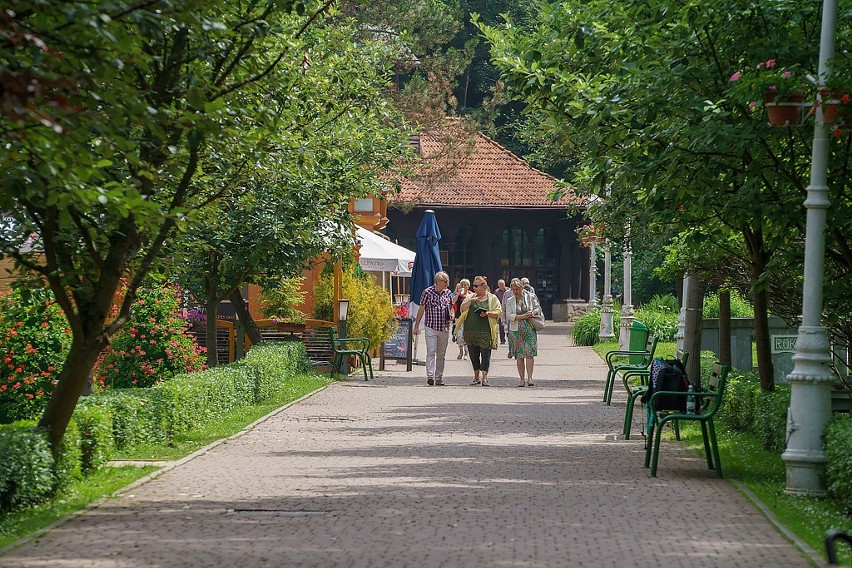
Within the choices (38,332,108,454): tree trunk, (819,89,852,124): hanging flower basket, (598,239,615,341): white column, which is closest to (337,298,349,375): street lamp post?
(598,239,615,341): white column

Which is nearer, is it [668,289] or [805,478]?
[805,478]

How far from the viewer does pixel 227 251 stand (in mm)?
18703

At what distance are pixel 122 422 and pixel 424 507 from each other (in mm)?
4028

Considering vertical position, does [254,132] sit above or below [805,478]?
above

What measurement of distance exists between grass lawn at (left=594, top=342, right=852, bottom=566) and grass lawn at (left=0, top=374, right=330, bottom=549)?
16.3 feet

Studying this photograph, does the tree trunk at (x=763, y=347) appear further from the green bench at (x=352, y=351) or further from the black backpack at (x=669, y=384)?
the green bench at (x=352, y=351)

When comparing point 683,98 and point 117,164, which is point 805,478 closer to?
point 683,98

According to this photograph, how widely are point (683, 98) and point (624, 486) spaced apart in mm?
3412

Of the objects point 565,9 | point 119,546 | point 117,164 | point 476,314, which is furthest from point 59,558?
point 476,314

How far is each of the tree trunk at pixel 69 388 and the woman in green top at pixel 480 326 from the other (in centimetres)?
1317

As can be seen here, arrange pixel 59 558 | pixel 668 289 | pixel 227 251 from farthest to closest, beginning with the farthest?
pixel 668 289, pixel 227 251, pixel 59 558

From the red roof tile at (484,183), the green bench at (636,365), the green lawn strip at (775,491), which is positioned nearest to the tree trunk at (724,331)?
the green bench at (636,365)

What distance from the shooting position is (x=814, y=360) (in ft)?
34.5

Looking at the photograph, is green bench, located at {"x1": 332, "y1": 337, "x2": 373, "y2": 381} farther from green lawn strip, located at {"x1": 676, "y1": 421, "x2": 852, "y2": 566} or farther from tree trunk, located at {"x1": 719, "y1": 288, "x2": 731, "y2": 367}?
green lawn strip, located at {"x1": 676, "y1": 421, "x2": 852, "y2": 566}
